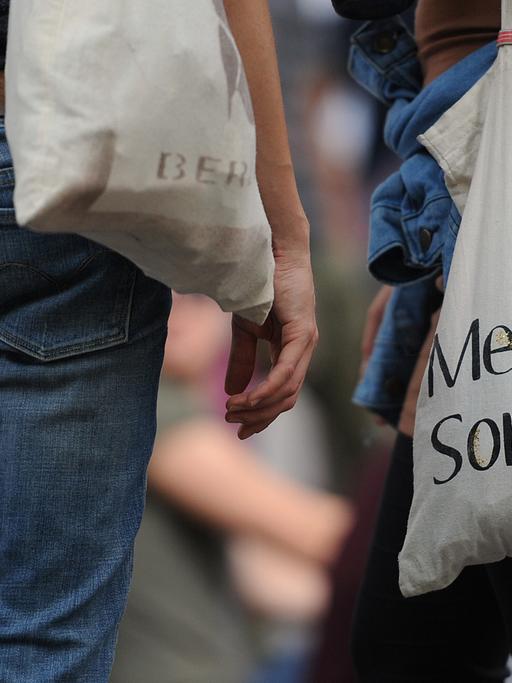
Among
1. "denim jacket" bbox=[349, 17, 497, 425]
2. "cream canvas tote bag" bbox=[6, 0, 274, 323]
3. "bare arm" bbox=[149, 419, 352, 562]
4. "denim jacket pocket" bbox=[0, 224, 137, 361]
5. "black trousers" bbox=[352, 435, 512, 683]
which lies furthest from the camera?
"bare arm" bbox=[149, 419, 352, 562]

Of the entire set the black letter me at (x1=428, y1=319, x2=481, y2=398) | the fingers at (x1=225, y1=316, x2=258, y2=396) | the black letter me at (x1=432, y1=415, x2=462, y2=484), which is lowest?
the black letter me at (x1=432, y1=415, x2=462, y2=484)

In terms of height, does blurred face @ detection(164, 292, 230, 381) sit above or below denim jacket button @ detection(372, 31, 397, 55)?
below

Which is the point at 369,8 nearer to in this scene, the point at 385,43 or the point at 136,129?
the point at 385,43

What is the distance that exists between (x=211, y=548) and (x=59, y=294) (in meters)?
1.44

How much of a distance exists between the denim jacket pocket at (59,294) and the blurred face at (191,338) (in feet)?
4.67

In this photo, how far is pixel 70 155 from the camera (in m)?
0.97

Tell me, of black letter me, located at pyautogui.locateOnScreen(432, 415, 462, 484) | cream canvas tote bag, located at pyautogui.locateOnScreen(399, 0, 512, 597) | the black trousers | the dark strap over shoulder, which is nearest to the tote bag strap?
cream canvas tote bag, located at pyautogui.locateOnScreen(399, 0, 512, 597)

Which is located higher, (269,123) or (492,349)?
(269,123)

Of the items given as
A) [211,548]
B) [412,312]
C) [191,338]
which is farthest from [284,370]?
[191,338]

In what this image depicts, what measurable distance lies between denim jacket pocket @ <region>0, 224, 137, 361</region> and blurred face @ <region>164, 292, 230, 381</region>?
1.42 m

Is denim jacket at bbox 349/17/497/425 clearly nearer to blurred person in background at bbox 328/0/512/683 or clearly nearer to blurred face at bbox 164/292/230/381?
blurred person in background at bbox 328/0/512/683

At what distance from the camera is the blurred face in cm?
270

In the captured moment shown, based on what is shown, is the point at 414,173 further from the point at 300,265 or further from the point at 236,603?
the point at 236,603

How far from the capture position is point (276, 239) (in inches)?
52.9
